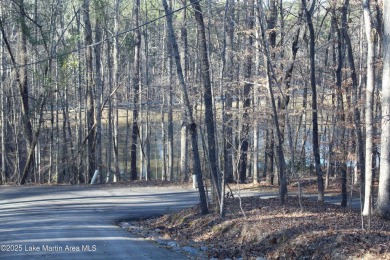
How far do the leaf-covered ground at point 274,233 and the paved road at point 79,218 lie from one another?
4.75 feet

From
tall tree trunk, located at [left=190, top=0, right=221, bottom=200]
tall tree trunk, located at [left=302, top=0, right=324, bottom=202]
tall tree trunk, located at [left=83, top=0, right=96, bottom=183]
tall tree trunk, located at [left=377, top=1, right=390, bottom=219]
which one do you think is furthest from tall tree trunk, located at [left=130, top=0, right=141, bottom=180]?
tall tree trunk, located at [left=377, top=1, right=390, bottom=219]

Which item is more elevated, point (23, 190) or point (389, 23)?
point (389, 23)

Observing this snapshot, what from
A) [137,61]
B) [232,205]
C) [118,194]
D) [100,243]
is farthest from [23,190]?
[100,243]

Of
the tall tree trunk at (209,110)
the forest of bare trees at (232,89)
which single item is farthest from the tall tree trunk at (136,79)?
the tall tree trunk at (209,110)

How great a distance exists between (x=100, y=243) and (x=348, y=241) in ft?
19.3

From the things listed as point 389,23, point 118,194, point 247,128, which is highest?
point 389,23

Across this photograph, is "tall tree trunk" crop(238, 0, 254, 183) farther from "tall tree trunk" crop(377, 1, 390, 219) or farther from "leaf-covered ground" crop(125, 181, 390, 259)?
"tall tree trunk" crop(377, 1, 390, 219)

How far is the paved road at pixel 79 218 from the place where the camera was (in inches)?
490

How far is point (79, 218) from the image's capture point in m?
19.2

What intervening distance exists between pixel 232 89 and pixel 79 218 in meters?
8.57

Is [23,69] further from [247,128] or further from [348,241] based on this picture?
[348,241]

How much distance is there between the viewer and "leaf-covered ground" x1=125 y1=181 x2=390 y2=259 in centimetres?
1064

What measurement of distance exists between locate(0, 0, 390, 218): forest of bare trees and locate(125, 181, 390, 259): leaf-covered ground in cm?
100

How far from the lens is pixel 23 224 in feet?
57.2
